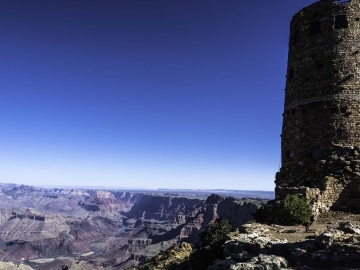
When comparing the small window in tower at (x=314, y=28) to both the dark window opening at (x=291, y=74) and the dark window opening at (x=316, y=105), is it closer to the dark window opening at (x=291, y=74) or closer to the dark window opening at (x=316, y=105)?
the dark window opening at (x=291, y=74)

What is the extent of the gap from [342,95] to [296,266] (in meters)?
21.8

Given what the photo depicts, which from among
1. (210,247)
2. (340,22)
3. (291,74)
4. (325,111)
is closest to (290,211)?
(210,247)

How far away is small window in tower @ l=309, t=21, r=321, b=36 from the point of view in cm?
3030

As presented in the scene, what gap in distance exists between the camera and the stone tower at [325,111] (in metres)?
26.7

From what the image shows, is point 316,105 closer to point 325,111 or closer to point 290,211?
point 325,111

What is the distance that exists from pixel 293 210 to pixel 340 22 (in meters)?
20.6

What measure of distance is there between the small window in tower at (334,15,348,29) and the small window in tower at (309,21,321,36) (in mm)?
1601

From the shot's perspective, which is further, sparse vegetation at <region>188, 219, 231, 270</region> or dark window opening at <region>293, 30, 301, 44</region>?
dark window opening at <region>293, 30, 301, 44</region>

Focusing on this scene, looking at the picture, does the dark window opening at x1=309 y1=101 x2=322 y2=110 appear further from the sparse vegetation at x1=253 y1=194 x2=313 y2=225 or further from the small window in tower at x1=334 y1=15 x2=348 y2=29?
the sparse vegetation at x1=253 y1=194 x2=313 y2=225

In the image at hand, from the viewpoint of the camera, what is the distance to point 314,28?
30.7 meters

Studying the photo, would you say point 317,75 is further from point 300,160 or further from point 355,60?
point 300,160

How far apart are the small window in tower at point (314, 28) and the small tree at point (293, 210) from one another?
18305 mm

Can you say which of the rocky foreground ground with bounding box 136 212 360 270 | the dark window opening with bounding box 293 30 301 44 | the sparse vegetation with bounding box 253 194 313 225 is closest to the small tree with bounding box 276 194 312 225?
the sparse vegetation with bounding box 253 194 313 225

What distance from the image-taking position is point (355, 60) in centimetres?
2848
